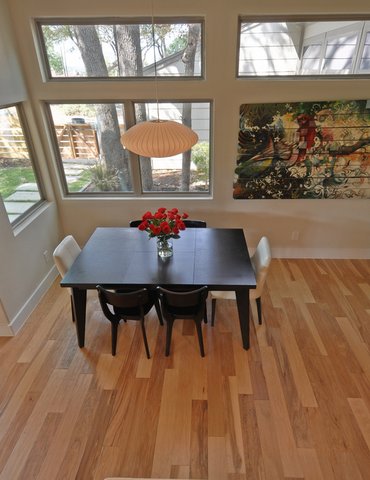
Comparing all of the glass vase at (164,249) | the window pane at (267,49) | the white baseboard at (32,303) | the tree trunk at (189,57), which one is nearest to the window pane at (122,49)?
the tree trunk at (189,57)

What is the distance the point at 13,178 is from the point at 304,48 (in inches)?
137

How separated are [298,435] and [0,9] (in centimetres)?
455

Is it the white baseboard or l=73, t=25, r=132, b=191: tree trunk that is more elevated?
l=73, t=25, r=132, b=191: tree trunk

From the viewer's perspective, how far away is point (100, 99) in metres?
3.37

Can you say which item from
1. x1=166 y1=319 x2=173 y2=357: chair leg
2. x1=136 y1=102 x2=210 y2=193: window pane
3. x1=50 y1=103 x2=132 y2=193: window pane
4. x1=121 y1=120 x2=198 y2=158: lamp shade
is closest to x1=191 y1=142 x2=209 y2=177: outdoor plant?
x1=136 y1=102 x2=210 y2=193: window pane

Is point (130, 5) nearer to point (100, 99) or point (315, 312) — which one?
point (100, 99)

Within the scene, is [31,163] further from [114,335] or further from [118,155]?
[114,335]

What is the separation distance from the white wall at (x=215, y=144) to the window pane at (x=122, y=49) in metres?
0.15

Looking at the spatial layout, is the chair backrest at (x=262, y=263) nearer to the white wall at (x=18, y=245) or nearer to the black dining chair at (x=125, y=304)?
the black dining chair at (x=125, y=304)

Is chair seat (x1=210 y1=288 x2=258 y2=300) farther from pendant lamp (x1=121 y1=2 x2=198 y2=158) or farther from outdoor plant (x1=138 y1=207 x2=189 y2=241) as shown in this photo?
pendant lamp (x1=121 y1=2 x2=198 y2=158)

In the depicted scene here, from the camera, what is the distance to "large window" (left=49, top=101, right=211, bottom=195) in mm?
3510

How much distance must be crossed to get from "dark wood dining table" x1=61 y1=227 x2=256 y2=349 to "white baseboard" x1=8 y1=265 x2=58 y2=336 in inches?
30.1

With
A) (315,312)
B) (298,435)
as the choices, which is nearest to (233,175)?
(315,312)

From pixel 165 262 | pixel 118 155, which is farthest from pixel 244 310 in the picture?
pixel 118 155
